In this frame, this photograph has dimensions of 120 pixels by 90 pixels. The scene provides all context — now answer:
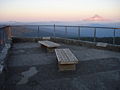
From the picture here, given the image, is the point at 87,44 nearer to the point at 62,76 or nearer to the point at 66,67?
the point at 66,67

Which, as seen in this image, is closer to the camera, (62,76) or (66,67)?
(62,76)

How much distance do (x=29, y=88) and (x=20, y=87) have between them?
0.78ft

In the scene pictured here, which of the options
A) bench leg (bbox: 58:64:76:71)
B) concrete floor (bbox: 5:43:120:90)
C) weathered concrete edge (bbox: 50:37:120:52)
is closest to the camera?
concrete floor (bbox: 5:43:120:90)

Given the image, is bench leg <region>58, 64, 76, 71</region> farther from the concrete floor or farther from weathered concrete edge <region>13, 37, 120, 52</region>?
weathered concrete edge <region>13, 37, 120, 52</region>

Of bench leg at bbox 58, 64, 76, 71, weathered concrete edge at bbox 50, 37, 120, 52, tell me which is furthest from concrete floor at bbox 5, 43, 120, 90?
weathered concrete edge at bbox 50, 37, 120, 52

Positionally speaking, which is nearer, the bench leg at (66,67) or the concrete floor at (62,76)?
the concrete floor at (62,76)

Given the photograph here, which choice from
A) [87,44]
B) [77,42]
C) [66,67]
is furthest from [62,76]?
[77,42]

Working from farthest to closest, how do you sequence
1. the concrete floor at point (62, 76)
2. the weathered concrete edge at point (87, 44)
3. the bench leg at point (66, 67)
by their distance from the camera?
the weathered concrete edge at point (87, 44) < the bench leg at point (66, 67) < the concrete floor at point (62, 76)

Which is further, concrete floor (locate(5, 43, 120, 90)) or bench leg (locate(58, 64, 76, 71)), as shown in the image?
bench leg (locate(58, 64, 76, 71))

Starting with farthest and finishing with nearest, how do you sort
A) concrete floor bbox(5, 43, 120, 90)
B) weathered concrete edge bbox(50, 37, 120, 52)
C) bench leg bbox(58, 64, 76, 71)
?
weathered concrete edge bbox(50, 37, 120, 52) < bench leg bbox(58, 64, 76, 71) < concrete floor bbox(5, 43, 120, 90)

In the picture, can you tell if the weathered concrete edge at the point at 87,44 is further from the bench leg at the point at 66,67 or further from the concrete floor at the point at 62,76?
the bench leg at the point at 66,67

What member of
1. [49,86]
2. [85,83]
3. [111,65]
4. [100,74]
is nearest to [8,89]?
[49,86]

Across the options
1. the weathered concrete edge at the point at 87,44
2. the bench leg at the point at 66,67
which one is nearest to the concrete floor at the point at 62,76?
the bench leg at the point at 66,67

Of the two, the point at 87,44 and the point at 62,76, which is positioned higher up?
the point at 87,44
